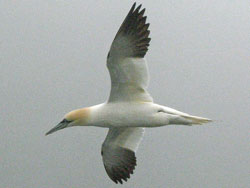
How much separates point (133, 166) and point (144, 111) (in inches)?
84.0

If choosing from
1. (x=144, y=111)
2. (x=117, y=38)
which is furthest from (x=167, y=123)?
(x=117, y=38)

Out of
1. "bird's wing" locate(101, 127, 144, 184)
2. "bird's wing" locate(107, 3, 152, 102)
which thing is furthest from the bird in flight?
"bird's wing" locate(101, 127, 144, 184)

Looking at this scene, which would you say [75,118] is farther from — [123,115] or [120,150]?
[120,150]

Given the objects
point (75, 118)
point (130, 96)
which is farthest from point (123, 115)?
point (75, 118)

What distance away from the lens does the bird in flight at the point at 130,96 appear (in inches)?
360

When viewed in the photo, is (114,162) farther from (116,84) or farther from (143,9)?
(143,9)

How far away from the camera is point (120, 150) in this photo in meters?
11.1

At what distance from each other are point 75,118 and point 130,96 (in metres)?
1.18

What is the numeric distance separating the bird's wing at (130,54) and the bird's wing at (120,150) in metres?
1.68

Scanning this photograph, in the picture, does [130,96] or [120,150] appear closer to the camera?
[130,96]

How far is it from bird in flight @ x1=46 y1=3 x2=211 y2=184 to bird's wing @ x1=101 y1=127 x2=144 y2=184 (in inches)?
51.3

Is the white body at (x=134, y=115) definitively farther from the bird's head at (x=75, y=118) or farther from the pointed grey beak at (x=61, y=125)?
the pointed grey beak at (x=61, y=125)

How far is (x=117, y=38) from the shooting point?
29.5 feet

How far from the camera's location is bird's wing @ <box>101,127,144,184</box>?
1102cm
